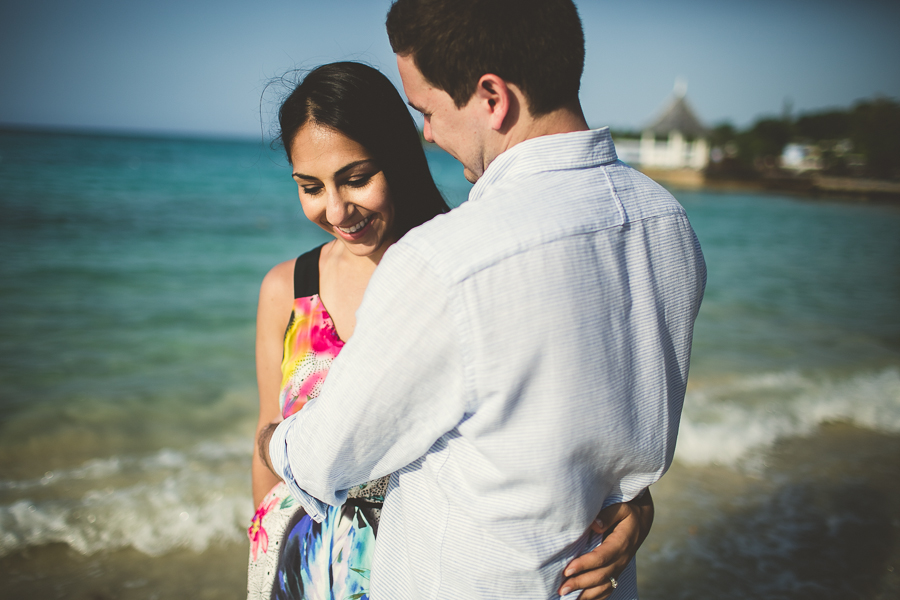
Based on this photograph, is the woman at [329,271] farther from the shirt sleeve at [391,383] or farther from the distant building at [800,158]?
the distant building at [800,158]

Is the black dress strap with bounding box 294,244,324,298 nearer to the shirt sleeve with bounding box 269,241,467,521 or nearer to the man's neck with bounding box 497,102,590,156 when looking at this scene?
the shirt sleeve with bounding box 269,241,467,521

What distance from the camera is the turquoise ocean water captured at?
11.1 feet

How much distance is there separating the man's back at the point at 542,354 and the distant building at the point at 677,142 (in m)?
48.7

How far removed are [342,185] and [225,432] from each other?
3.88 meters

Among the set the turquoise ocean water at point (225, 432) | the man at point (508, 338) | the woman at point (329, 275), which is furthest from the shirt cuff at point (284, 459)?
the turquoise ocean water at point (225, 432)

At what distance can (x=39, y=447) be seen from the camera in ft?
14.7

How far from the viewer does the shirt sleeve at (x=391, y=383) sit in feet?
2.77

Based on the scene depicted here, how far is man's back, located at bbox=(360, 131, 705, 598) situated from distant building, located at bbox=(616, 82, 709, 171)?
48.7 meters

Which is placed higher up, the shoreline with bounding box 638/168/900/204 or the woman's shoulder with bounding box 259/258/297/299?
the woman's shoulder with bounding box 259/258/297/299

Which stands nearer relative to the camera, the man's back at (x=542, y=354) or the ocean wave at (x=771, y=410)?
the man's back at (x=542, y=354)

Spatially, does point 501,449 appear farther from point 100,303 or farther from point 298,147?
point 100,303

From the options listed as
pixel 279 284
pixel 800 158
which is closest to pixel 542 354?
pixel 279 284

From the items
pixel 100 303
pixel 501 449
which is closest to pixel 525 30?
pixel 501 449

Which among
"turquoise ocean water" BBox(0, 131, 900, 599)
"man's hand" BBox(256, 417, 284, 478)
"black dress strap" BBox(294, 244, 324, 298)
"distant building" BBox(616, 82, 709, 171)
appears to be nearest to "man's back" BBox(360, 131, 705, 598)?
"man's hand" BBox(256, 417, 284, 478)
